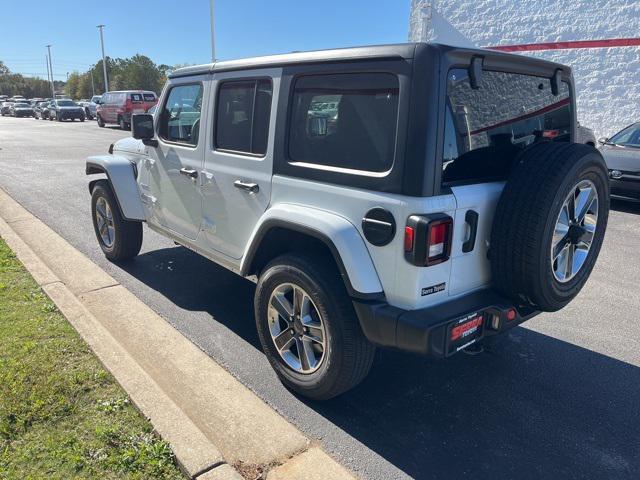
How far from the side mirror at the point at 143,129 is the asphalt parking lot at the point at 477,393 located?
55.3 inches

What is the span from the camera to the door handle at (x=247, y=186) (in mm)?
3326

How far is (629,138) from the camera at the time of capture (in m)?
9.31

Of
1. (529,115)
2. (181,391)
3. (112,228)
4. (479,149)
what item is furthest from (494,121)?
(112,228)

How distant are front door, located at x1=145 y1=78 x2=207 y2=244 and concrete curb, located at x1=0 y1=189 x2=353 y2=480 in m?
0.85

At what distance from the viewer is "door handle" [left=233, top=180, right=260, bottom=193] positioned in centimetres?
333

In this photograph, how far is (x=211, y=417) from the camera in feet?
9.57

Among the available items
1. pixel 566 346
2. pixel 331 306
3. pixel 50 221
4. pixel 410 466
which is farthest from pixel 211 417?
pixel 50 221

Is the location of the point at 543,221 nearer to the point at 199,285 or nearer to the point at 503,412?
the point at 503,412

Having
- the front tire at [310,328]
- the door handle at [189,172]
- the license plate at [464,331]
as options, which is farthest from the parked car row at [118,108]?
the license plate at [464,331]

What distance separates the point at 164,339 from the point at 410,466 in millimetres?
2084

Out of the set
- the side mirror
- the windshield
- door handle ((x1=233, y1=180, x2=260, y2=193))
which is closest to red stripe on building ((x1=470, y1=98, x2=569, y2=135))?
door handle ((x1=233, y1=180, x2=260, y2=193))

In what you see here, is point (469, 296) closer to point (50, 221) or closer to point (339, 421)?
point (339, 421)

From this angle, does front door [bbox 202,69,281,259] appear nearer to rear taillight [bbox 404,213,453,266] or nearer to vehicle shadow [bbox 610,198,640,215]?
rear taillight [bbox 404,213,453,266]

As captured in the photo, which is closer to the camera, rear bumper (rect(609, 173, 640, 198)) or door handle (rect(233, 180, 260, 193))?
door handle (rect(233, 180, 260, 193))
